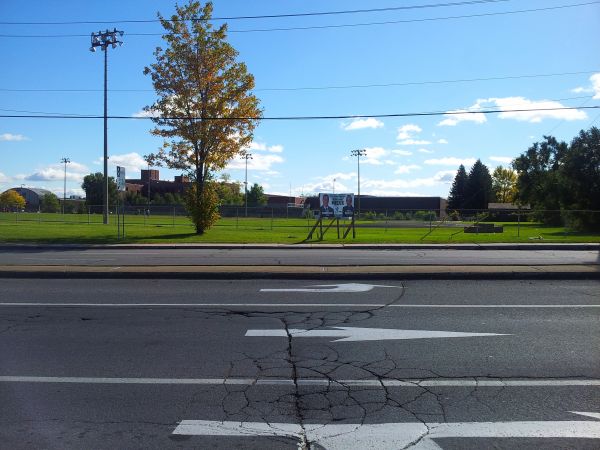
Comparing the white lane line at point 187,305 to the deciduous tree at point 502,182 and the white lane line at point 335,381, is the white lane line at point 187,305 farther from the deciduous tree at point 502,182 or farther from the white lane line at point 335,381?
the deciduous tree at point 502,182

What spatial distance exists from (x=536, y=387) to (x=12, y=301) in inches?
349

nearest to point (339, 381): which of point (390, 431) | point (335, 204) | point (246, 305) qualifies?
point (390, 431)

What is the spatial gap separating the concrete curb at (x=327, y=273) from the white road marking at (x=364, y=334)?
4.82 m

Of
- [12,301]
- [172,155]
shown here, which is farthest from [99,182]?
[12,301]

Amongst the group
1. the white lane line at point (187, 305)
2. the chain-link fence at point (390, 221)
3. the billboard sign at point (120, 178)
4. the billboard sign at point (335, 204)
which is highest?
the billboard sign at point (120, 178)

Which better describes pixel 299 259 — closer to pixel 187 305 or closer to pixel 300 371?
pixel 187 305

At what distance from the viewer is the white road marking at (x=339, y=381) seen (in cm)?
→ 552

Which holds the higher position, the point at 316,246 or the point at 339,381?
the point at 316,246

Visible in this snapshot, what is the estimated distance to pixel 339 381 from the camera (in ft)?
18.4

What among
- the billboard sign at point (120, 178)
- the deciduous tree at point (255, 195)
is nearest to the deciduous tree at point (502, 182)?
the deciduous tree at point (255, 195)

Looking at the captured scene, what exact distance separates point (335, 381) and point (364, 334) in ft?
6.23

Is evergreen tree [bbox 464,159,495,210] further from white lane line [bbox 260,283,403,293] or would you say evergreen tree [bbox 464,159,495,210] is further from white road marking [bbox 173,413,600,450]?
white road marking [bbox 173,413,600,450]

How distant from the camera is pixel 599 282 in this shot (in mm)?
11828

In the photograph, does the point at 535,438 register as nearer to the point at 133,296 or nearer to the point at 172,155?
the point at 133,296
